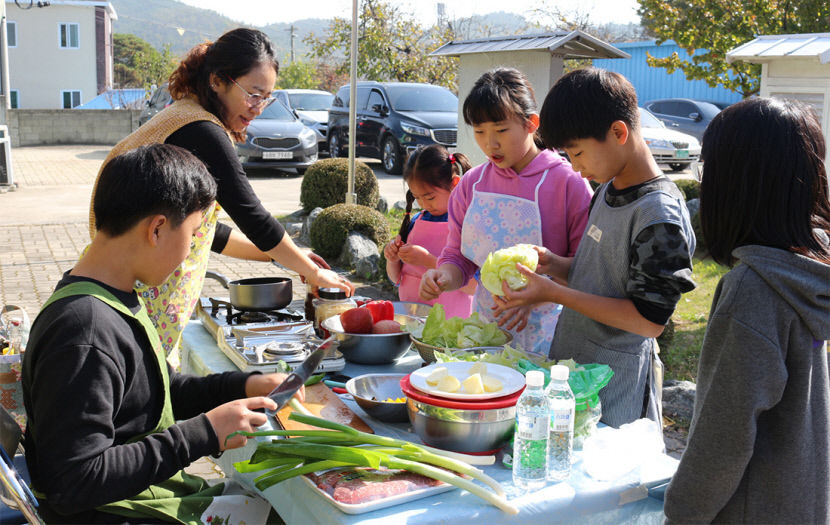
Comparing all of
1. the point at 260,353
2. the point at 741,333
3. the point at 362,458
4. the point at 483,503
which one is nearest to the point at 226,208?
the point at 260,353

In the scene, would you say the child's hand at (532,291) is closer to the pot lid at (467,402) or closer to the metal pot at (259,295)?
the pot lid at (467,402)

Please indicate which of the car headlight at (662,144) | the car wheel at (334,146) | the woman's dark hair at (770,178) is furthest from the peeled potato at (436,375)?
the car wheel at (334,146)

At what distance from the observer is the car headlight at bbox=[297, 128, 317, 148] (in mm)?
17750

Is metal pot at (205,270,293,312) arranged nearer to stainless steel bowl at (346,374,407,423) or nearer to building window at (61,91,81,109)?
stainless steel bowl at (346,374,407,423)

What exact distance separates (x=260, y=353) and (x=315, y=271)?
0.61 m

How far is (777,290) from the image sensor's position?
67.1 inches

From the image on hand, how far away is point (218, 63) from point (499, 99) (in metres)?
1.18

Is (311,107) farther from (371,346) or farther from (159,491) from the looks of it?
(159,491)

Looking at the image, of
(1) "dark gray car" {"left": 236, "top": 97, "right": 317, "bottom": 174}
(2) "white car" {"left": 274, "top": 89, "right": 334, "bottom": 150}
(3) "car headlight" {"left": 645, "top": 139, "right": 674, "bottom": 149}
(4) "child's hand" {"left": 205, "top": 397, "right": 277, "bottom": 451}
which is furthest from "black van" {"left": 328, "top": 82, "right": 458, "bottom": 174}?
(4) "child's hand" {"left": 205, "top": 397, "right": 277, "bottom": 451}

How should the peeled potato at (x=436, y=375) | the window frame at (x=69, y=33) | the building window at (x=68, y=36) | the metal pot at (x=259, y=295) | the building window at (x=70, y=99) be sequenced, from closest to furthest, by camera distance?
the peeled potato at (x=436, y=375) < the metal pot at (x=259, y=295) < the window frame at (x=69, y=33) < the building window at (x=68, y=36) < the building window at (x=70, y=99)

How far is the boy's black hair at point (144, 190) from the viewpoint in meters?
2.06

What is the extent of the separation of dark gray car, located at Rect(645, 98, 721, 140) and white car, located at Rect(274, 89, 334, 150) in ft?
31.8

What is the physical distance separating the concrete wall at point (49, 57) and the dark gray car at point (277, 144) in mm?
34347

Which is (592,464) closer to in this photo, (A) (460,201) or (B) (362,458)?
(B) (362,458)
